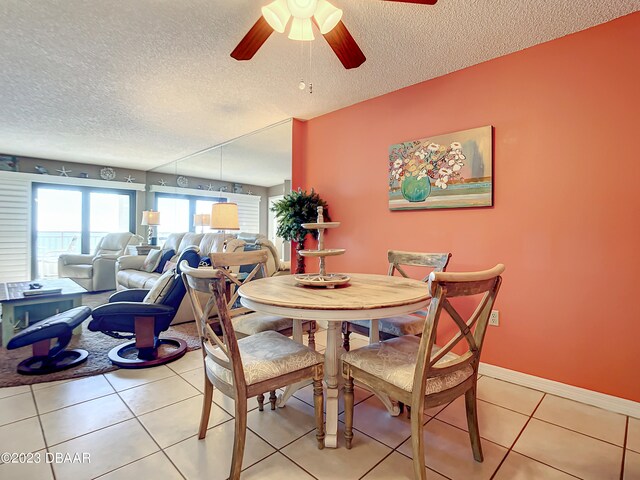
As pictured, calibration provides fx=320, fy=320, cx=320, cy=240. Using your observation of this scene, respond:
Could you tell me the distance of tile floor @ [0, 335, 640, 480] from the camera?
1433mm

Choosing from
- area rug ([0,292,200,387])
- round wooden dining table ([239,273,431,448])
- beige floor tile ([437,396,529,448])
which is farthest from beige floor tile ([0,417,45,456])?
beige floor tile ([437,396,529,448])

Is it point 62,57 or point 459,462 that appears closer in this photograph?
point 459,462

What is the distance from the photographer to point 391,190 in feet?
9.95

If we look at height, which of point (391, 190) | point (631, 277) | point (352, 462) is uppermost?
point (391, 190)

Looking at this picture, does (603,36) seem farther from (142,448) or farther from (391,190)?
(142,448)

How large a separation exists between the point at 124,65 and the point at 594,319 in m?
3.89

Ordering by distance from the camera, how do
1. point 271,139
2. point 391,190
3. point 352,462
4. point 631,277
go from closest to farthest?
point 352,462
point 631,277
point 391,190
point 271,139

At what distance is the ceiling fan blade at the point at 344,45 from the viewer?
1.72m

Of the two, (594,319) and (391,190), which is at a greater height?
(391,190)

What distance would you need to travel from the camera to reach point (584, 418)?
→ 6.19 ft

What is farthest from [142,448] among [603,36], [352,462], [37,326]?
[603,36]

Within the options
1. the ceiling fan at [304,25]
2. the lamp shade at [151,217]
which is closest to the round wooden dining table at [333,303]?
the ceiling fan at [304,25]

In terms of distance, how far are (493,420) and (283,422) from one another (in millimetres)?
1210

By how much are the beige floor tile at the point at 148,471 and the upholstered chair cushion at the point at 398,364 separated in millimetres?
906
